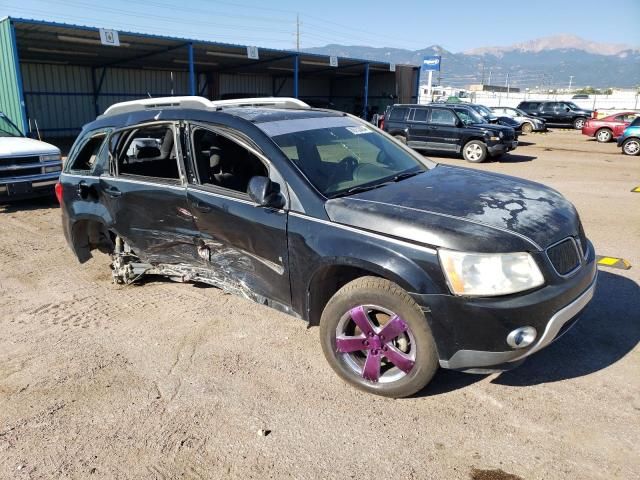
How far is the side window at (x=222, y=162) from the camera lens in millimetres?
3964

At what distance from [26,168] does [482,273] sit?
851cm

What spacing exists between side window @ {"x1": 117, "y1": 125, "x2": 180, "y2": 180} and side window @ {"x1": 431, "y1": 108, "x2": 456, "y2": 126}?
13.6 meters

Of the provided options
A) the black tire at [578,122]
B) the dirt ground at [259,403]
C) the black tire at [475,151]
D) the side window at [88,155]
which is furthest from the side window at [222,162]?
the black tire at [578,122]

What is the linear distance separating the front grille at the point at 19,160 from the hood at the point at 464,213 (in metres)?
7.42

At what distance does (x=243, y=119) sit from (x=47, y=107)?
2412 centimetres

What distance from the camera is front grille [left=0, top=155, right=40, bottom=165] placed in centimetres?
832

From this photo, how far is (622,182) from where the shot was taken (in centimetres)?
1204

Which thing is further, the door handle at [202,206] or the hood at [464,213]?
the door handle at [202,206]

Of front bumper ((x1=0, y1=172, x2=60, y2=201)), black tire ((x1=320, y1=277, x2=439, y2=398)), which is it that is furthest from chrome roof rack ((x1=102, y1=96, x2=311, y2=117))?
front bumper ((x1=0, y1=172, x2=60, y2=201))

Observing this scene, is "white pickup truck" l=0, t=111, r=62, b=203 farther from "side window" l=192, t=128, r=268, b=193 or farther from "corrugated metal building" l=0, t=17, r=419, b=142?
"corrugated metal building" l=0, t=17, r=419, b=142

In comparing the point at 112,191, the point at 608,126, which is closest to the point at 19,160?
the point at 112,191

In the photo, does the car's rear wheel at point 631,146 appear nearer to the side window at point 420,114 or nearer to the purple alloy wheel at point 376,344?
the side window at point 420,114

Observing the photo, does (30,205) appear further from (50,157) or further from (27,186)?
(50,157)

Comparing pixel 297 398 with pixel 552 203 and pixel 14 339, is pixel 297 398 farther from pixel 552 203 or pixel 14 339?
pixel 14 339
